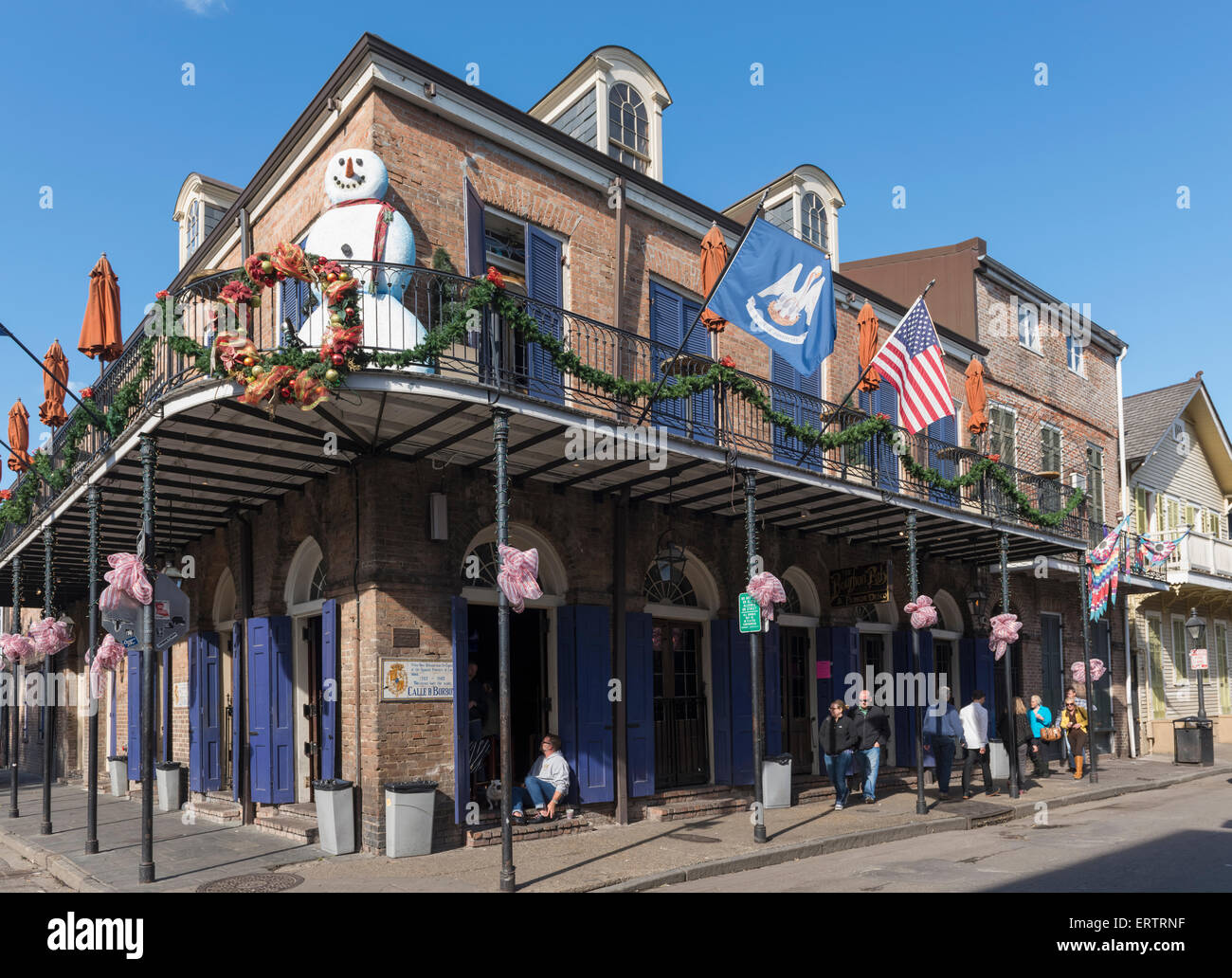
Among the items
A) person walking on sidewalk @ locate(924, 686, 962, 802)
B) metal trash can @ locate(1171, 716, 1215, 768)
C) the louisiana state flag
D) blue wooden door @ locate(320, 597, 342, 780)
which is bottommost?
metal trash can @ locate(1171, 716, 1215, 768)

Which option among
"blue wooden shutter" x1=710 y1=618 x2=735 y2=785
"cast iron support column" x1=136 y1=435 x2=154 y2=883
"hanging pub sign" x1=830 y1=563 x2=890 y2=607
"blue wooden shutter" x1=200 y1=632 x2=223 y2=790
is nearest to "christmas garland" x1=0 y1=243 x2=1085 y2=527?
"cast iron support column" x1=136 y1=435 x2=154 y2=883

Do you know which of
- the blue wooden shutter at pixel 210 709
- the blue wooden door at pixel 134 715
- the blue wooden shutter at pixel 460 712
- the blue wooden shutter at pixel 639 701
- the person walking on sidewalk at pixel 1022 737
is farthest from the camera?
the blue wooden door at pixel 134 715

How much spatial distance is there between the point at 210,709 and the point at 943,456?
1217 cm

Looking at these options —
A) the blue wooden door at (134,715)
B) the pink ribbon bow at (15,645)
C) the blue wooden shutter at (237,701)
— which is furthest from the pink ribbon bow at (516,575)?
the blue wooden door at (134,715)

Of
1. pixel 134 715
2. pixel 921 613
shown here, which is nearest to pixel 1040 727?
pixel 921 613

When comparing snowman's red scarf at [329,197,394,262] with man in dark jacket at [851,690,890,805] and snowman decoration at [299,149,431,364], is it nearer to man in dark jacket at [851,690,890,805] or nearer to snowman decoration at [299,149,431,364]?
snowman decoration at [299,149,431,364]

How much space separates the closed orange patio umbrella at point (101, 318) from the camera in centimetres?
1173

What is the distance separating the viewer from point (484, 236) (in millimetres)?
12383

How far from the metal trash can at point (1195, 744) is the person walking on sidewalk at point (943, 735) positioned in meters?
8.91

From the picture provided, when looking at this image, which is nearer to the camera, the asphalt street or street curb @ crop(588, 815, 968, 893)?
the asphalt street

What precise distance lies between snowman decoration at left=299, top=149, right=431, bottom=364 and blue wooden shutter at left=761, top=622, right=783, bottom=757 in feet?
23.6

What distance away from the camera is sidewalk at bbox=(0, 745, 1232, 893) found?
9359 millimetres

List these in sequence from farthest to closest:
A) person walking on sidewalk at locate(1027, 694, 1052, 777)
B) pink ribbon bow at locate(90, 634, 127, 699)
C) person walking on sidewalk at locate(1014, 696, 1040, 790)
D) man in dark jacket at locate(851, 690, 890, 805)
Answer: person walking on sidewalk at locate(1027, 694, 1052, 777)
person walking on sidewalk at locate(1014, 696, 1040, 790)
man in dark jacket at locate(851, 690, 890, 805)
pink ribbon bow at locate(90, 634, 127, 699)

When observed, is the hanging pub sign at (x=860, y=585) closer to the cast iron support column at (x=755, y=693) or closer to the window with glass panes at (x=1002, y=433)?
the cast iron support column at (x=755, y=693)
